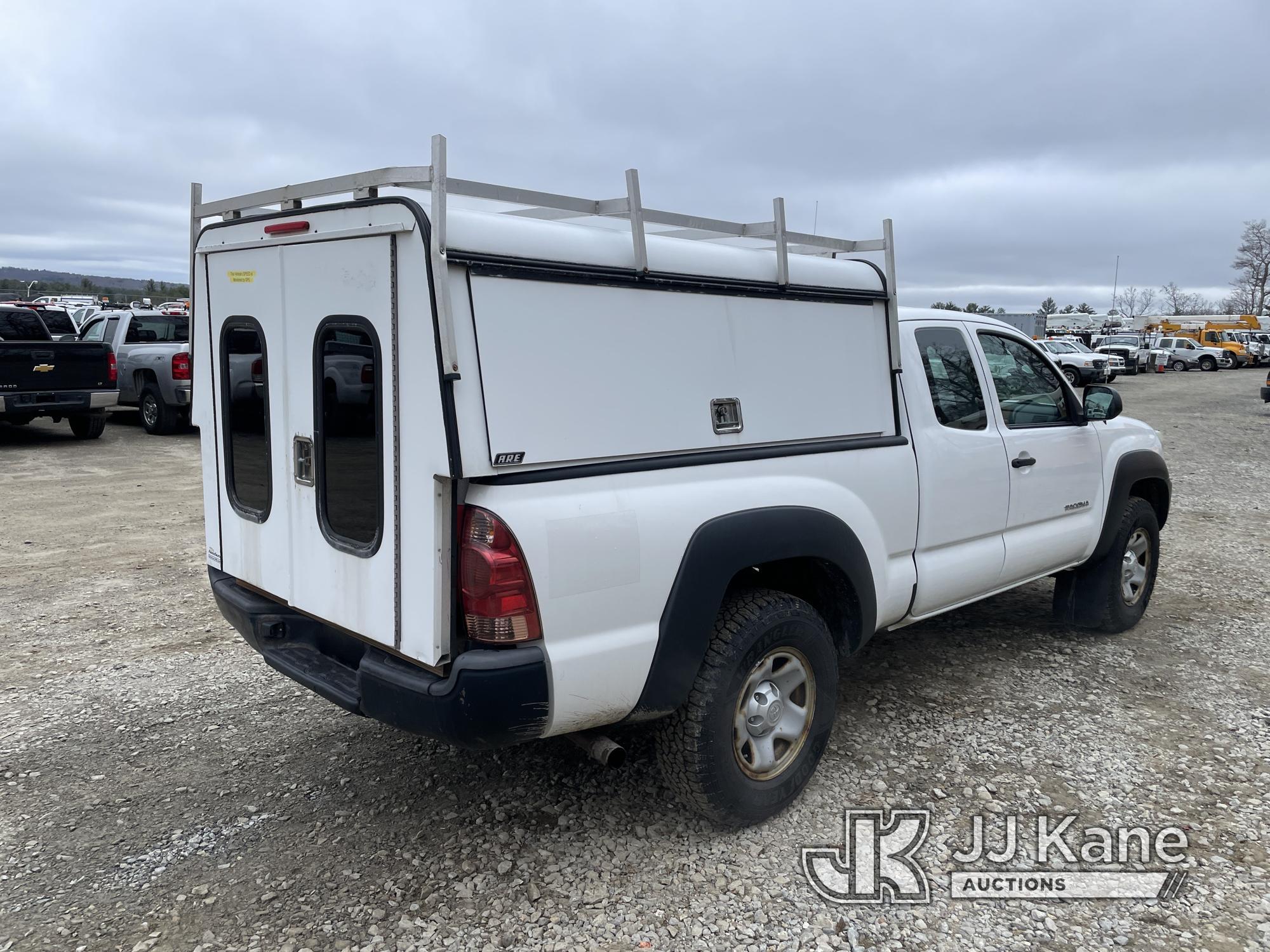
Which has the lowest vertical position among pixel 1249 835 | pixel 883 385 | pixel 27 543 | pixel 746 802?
pixel 1249 835

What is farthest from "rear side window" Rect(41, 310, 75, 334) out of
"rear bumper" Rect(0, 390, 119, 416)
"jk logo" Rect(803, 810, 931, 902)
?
"jk logo" Rect(803, 810, 931, 902)

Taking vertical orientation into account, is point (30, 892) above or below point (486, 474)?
below

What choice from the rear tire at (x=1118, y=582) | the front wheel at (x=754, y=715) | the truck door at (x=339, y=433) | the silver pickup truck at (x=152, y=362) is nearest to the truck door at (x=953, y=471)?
the front wheel at (x=754, y=715)

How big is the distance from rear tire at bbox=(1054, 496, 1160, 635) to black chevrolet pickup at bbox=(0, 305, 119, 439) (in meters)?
12.7

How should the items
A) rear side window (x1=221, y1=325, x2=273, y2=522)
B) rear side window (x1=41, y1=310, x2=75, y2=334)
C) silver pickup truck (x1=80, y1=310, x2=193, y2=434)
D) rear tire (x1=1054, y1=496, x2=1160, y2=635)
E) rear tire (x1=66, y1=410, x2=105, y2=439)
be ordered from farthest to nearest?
1. rear side window (x1=41, y1=310, x2=75, y2=334)
2. silver pickup truck (x1=80, y1=310, x2=193, y2=434)
3. rear tire (x1=66, y1=410, x2=105, y2=439)
4. rear tire (x1=1054, y1=496, x2=1160, y2=635)
5. rear side window (x1=221, y1=325, x2=273, y2=522)

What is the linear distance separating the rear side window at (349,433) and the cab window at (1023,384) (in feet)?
9.97

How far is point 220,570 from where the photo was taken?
157 inches

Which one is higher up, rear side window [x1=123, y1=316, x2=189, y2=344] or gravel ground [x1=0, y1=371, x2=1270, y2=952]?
rear side window [x1=123, y1=316, x2=189, y2=344]

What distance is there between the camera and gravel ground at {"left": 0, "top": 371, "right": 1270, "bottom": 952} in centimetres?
299

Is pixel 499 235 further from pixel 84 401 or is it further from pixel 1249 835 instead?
pixel 84 401

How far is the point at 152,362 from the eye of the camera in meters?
14.5

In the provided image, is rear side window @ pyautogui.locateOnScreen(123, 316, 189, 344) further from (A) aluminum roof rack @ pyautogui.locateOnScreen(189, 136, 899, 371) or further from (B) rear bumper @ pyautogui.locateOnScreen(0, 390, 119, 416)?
(A) aluminum roof rack @ pyautogui.locateOnScreen(189, 136, 899, 371)

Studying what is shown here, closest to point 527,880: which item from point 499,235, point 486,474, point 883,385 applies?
point 486,474

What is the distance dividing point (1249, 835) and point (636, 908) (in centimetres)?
228
